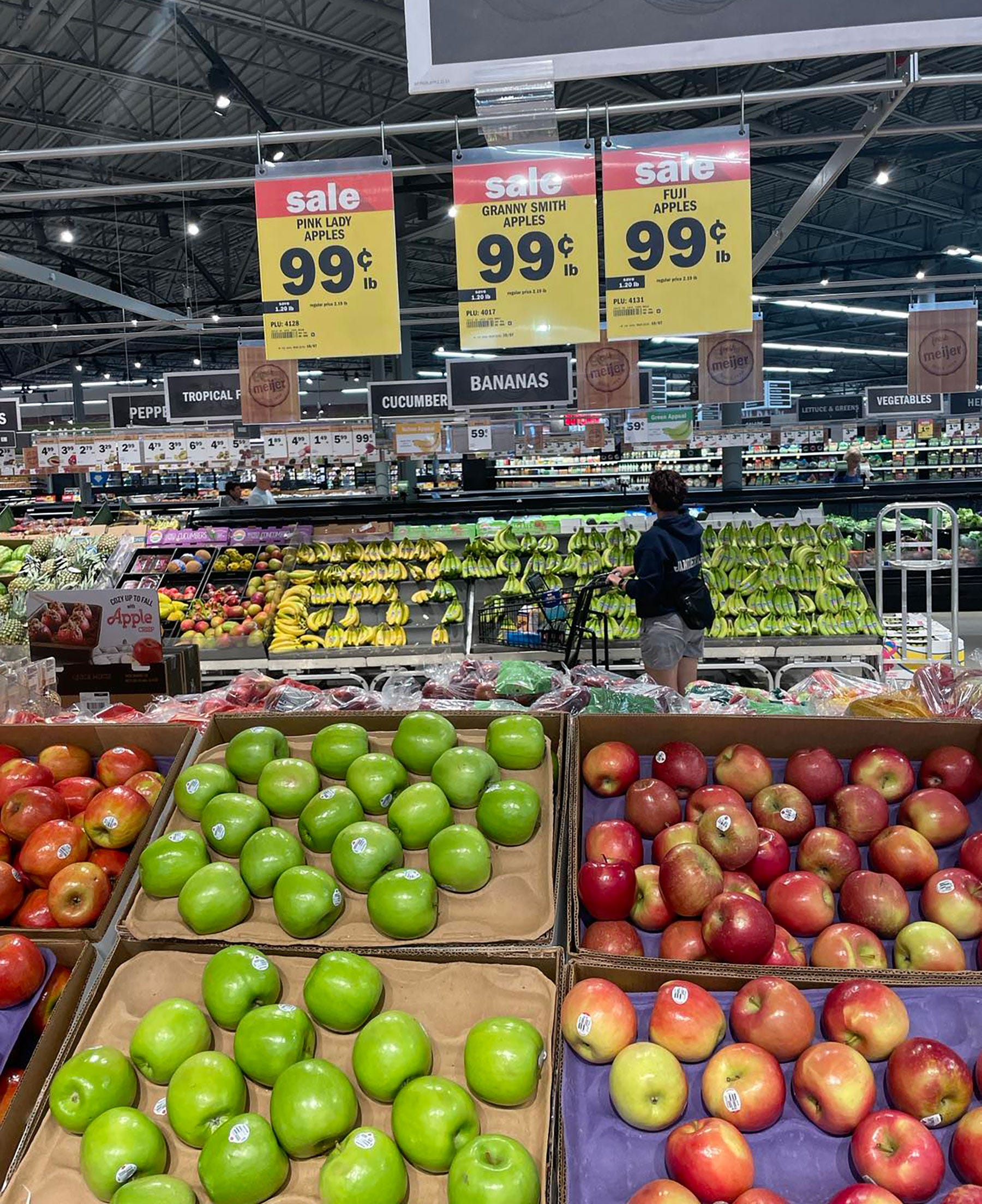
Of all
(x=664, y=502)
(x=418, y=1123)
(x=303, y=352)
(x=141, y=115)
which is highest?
(x=141, y=115)

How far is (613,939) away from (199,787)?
3.36ft

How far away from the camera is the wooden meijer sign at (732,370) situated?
9008mm

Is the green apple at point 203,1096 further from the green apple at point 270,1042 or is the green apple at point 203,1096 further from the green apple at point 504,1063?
the green apple at point 504,1063

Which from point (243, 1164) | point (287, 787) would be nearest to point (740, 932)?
point (243, 1164)

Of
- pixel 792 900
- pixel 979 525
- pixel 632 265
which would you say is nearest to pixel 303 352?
pixel 632 265

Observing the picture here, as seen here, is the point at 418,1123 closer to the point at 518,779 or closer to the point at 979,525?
the point at 518,779

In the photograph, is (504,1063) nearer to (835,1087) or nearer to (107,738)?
(835,1087)

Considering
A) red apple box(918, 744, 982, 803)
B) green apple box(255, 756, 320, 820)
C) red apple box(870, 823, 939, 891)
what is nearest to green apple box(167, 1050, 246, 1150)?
green apple box(255, 756, 320, 820)

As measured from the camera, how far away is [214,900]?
1.75 meters

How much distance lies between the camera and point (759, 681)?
269 inches

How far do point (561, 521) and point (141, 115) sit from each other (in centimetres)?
766

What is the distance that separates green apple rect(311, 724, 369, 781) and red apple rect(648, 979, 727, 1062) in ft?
3.01

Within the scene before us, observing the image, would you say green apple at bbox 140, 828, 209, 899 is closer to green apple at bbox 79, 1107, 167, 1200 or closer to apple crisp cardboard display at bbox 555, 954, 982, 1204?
green apple at bbox 79, 1107, 167, 1200

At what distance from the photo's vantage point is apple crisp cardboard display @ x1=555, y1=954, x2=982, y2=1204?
4.34 ft
